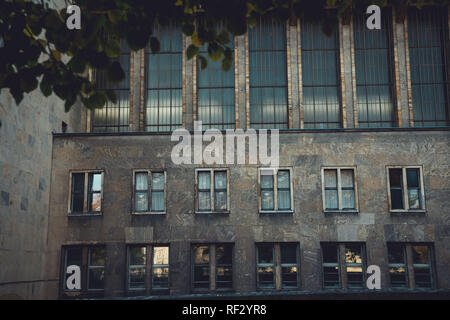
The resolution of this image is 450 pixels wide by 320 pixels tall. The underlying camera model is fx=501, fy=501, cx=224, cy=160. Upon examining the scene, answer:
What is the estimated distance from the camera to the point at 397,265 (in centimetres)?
2184

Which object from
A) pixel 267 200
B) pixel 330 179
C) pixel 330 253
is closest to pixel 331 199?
pixel 330 179

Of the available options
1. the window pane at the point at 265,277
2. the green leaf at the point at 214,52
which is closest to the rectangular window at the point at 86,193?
the window pane at the point at 265,277

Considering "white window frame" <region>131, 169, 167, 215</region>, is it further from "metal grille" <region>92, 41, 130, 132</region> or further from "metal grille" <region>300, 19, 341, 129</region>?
"metal grille" <region>300, 19, 341, 129</region>

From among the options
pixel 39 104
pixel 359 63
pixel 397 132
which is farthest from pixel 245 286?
pixel 359 63

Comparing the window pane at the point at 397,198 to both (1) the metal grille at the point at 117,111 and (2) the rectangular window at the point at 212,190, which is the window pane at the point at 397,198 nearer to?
(2) the rectangular window at the point at 212,190

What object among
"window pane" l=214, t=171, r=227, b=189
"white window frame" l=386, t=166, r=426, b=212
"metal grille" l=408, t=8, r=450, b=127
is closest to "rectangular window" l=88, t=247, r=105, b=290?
"window pane" l=214, t=171, r=227, b=189

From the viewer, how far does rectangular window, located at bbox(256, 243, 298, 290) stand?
21.8 meters

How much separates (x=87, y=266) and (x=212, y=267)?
18.2 ft

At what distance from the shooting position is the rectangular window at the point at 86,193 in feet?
74.7

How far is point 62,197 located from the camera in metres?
22.8

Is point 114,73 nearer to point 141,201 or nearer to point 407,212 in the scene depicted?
point 141,201

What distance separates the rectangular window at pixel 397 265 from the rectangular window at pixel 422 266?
43 centimetres

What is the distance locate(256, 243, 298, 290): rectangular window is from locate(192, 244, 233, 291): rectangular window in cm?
132

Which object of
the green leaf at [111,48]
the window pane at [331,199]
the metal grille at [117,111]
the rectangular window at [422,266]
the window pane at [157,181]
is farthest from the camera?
the metal grille at [117,111]
